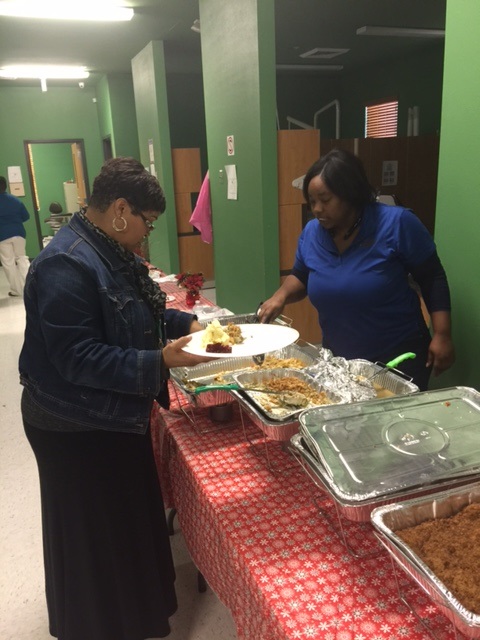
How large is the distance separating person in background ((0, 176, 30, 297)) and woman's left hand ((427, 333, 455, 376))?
559 centimetres

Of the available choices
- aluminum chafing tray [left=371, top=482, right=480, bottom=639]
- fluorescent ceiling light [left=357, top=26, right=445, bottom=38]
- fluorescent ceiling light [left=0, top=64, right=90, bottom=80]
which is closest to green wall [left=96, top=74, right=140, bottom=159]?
fluorescent ceiling light [left=0, top=64, right=90, bottom=80]

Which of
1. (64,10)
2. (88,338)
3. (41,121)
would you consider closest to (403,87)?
(64,10)

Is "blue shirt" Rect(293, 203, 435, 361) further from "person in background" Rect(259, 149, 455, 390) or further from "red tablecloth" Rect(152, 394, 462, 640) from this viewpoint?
"red tablecloth" Rect(152, 394, 462, 640)

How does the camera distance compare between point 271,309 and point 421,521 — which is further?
point 271,309

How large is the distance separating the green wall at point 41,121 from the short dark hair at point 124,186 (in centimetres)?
771

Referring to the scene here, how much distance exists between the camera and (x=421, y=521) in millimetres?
854

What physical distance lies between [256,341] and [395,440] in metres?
0.55

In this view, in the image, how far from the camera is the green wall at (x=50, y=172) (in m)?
9.72

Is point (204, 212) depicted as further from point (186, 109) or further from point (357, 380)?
point (186, 109)

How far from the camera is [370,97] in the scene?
22.8ft

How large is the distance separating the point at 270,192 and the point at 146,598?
7.63 ft

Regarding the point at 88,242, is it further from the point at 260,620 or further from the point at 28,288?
the point at 260,620

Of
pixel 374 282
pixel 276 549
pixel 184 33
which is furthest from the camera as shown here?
pixel 184 33

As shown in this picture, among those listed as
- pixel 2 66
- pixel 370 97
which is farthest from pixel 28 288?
pixel 370 97
